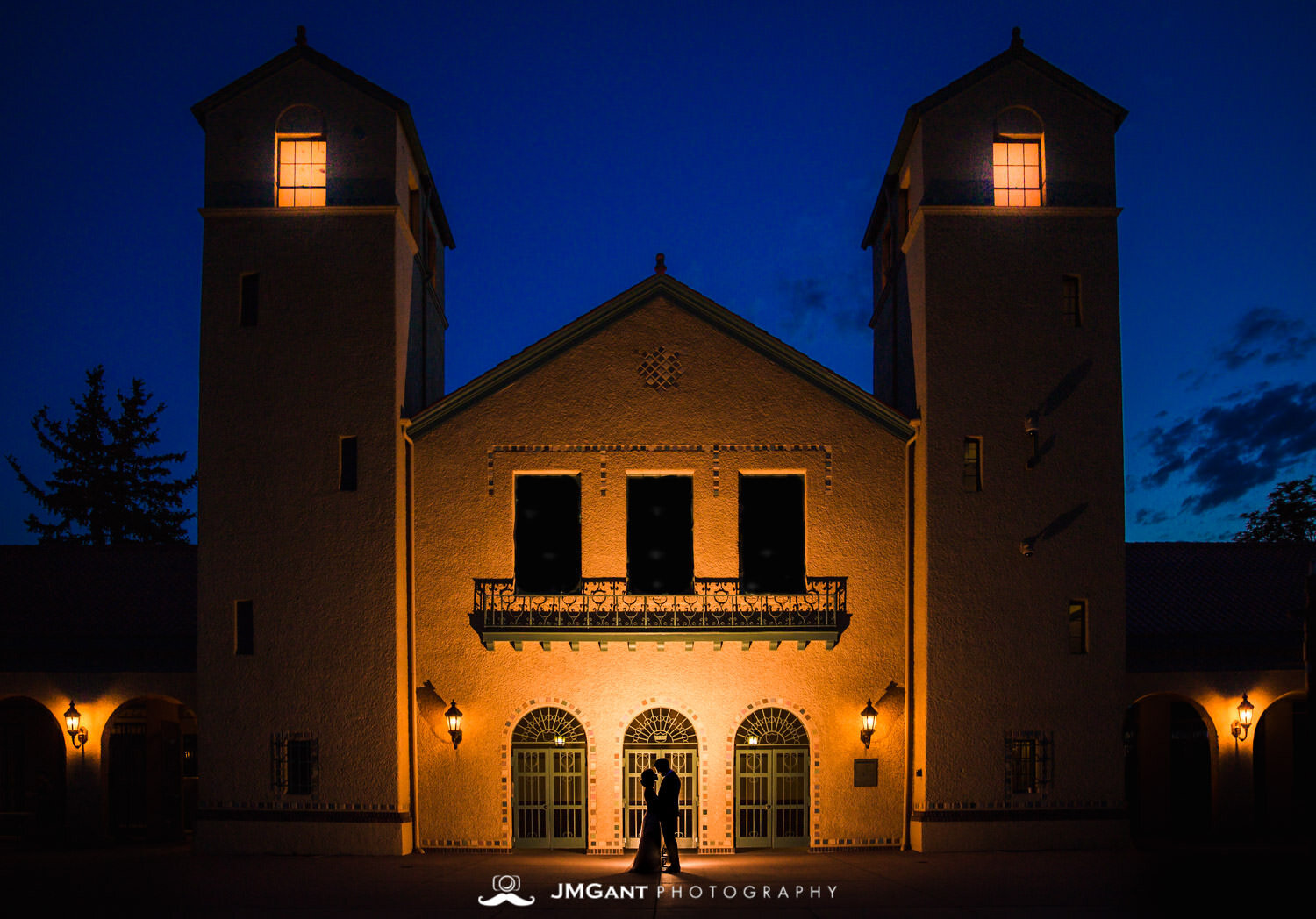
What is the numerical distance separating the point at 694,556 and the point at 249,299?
30.2 feet

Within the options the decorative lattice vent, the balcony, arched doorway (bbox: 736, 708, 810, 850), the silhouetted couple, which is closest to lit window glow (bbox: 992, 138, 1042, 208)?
the decorative lattice vent

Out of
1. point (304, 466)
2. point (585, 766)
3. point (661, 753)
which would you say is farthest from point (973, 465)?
point (304, 466)

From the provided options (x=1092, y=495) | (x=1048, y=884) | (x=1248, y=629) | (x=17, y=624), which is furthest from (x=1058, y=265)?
(x=17, y=624)

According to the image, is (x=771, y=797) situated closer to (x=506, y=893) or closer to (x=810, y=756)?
(x=810, y=756)

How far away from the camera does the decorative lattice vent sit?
62.6 ft

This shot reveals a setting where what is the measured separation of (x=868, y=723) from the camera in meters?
18.3

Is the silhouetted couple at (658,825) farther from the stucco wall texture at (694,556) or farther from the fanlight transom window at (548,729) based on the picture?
the fanlight transom window at (548,729)

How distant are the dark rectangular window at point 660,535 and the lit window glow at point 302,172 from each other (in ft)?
25.4

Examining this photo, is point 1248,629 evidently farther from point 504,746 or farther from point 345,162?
point 345,162

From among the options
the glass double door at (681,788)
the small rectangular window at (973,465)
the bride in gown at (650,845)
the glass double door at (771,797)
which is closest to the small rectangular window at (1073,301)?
the small rectangular window at (973,465)

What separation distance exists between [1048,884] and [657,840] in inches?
219

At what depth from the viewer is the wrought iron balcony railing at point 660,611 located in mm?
18000

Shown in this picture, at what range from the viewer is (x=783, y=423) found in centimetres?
1906

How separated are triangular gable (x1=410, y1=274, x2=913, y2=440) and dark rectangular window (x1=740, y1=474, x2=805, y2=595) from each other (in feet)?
6.15
